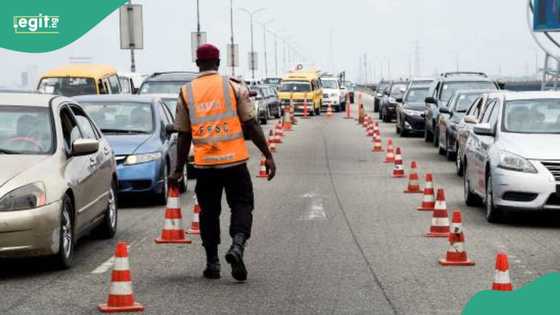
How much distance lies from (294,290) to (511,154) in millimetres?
5912

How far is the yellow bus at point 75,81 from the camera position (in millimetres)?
39625

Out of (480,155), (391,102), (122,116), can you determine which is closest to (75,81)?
(391,102)

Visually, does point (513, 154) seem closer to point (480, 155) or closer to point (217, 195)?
point (480, 155)

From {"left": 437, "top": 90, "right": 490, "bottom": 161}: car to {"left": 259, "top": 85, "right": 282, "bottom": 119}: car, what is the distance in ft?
92.3

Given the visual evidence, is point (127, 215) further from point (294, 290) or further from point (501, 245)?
point (294, 290)

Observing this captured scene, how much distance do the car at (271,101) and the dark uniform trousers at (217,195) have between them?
45557 mm

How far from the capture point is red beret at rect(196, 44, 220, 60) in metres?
10.6

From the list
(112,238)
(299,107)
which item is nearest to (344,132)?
(299,107)

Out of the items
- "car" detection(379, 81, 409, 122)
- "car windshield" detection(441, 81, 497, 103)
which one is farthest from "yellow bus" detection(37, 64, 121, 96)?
"car" detection(379, 81, 409, 122)

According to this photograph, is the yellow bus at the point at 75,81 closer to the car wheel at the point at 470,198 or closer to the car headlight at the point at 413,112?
the car headlight at the point at 413,112

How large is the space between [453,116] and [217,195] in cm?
1668

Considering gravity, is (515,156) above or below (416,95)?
above

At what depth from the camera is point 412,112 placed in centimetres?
3922

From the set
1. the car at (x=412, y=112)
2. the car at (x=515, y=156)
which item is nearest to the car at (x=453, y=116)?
the car at (x=515, y=156)
